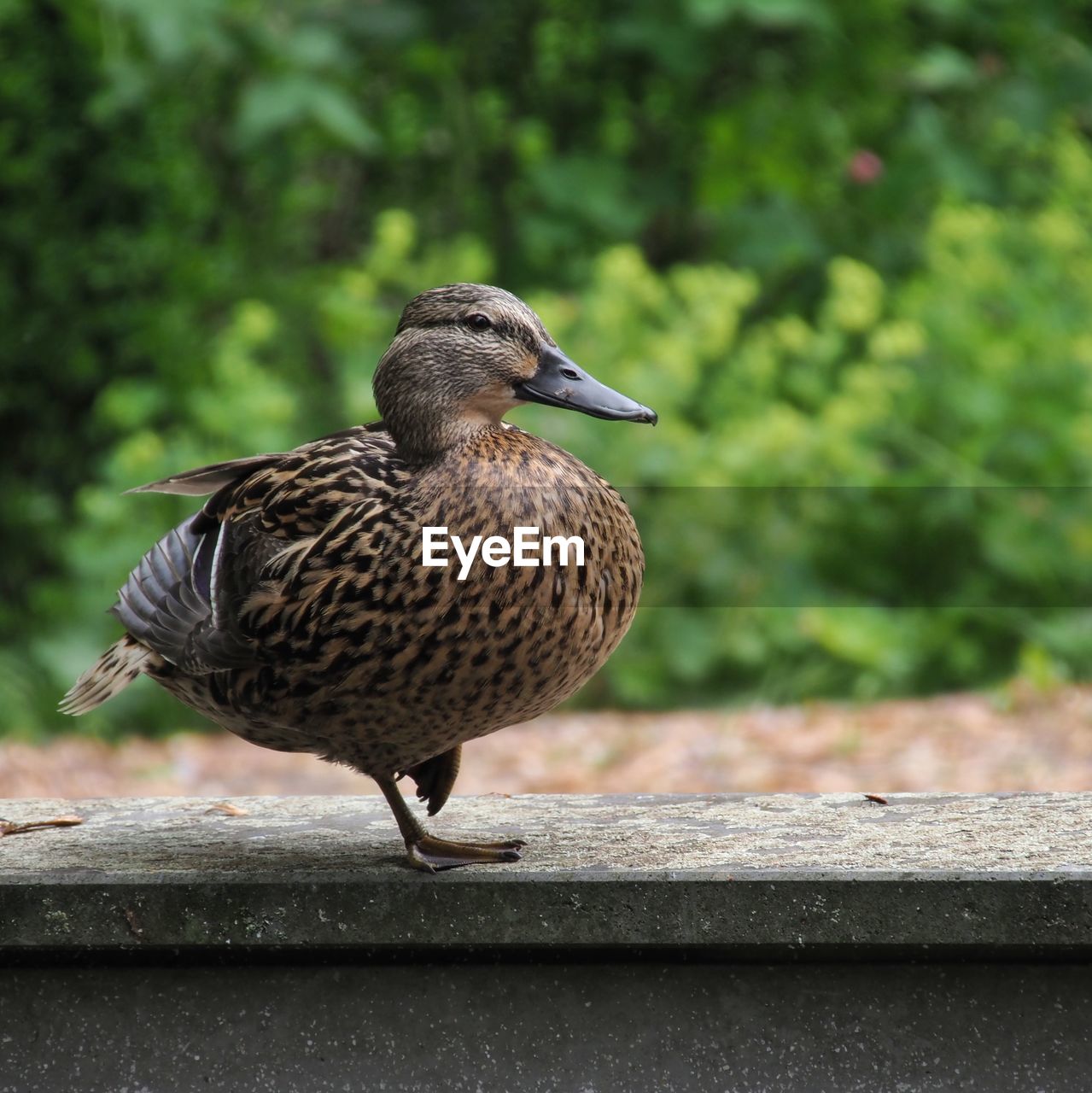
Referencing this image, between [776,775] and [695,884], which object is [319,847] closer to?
[695,884]

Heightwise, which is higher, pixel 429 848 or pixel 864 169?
pixel 864 169

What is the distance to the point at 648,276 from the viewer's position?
571 cm

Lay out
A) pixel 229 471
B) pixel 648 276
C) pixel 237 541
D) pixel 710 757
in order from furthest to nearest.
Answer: pixel 648 276 → pixel 710 757 → pixel 229 471 → pixel 237 541

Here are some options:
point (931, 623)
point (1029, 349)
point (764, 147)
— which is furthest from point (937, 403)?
point (764, 147)

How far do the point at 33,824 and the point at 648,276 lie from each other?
377 centimetres

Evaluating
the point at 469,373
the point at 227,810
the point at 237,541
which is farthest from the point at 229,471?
the point at 227,810

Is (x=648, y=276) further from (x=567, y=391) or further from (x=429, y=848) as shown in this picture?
(x=429, y=848)

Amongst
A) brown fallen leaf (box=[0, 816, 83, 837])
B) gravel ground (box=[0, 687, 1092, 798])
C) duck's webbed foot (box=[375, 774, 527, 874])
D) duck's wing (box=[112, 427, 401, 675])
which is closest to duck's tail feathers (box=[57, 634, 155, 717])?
duck's wing (box=[112, 427, 401, 675])

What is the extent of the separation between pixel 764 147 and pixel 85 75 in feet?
8.79

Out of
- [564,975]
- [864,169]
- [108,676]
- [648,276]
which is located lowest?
[564,975]

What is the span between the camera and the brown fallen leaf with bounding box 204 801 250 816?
2510 mm

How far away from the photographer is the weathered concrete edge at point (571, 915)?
71.9 inches

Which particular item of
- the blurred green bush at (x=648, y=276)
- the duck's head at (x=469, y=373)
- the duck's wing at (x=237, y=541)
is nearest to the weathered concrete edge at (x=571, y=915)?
the duck's wing at (x=237, y=541)

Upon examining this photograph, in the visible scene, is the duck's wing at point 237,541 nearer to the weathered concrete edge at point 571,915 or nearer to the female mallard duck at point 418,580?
the female mallard duck at point 418,580
